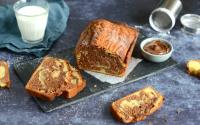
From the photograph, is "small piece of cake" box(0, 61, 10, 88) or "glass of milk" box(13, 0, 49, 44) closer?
"small piece of cake" box(0, 61, 10, 88)

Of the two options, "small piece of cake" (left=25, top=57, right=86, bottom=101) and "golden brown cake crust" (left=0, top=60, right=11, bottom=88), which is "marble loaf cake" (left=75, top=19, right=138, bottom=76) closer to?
"small piece of cake" (left=25, top=57, right=86, bottom=101)

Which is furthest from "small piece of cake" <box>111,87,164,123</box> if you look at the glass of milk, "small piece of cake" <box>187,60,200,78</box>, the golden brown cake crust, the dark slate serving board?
the glass of milk

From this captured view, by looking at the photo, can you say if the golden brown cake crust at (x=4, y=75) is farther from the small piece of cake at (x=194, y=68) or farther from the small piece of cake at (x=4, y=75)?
the small piece of cake at (x=194, y=68)

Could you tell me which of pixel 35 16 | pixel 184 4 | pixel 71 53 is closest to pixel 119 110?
pixel 71 53

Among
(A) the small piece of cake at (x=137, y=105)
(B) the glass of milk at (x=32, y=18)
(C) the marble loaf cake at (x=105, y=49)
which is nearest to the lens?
(A) the small piece of cake at (x=137, y=105)

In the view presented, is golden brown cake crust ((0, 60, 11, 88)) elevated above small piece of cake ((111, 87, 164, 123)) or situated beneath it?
elevated above

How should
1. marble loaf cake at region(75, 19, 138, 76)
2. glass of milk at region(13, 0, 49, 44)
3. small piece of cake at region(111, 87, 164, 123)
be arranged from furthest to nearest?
glass of milk at region(13, 0, 49, 44)
marble loaf cake at region(75, 19, 138, 76)
small piece of cake at region(111, 87, 164, 123)

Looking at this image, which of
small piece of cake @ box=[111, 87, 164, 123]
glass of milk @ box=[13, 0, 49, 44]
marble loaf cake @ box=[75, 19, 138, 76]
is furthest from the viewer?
glass of milk @ box=[13, 0, 49, 44]

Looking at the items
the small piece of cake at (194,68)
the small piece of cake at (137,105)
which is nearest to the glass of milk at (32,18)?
the small piece of cake at (137,105)

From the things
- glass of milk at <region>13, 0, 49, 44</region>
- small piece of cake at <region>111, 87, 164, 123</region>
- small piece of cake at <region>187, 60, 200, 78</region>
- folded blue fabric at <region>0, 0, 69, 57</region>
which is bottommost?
small piece of cake at <region>187, 60, 200, 78</region>
